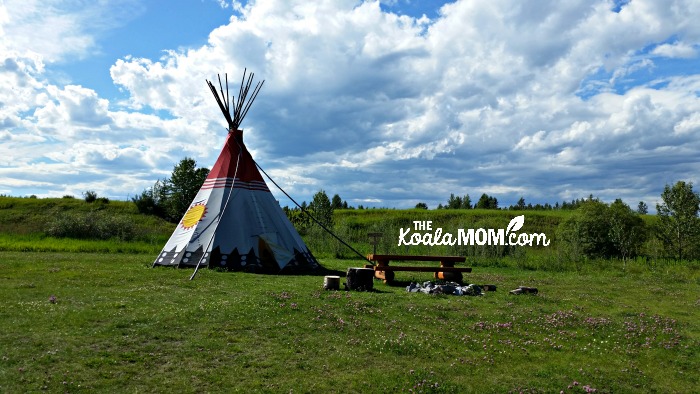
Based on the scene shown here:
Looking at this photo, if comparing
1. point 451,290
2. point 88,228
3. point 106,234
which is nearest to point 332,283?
point 451,290

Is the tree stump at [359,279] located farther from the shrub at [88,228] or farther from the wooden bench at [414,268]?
the shrub at [88,228]

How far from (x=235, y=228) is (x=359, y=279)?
659 centimetres

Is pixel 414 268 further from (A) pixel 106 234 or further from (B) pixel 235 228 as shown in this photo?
(A) pixel 106 234

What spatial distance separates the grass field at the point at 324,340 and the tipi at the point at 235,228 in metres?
3.85

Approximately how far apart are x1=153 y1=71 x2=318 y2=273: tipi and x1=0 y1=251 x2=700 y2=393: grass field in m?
3.85

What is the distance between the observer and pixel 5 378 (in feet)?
21.5

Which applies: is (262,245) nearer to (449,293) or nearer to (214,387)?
(449,293)

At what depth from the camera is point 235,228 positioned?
63.0 ft

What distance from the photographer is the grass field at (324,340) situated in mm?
6996

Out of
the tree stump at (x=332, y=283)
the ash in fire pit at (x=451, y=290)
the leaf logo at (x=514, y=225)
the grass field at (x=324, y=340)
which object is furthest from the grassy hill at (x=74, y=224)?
the leaf logo at (x=514, y=225)

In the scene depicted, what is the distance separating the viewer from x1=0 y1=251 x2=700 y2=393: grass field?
700 cm

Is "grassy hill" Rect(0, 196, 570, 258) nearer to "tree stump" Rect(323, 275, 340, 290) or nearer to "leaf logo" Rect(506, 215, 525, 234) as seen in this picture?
"leaf logo" Rect(506, 215, 525, 234)

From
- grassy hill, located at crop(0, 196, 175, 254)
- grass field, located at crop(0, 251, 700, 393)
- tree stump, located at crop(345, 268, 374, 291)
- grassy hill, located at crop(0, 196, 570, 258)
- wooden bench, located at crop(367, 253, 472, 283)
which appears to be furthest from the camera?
grassy hill, located at crop(0, 196, 570, 258)

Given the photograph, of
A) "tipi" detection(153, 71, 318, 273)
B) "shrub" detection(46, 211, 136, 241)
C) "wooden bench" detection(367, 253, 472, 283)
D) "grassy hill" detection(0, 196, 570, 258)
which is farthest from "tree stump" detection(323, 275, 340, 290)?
"shrub" detection(46, 211, 136, 241)
